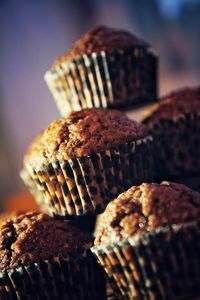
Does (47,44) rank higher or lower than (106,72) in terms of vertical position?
lower

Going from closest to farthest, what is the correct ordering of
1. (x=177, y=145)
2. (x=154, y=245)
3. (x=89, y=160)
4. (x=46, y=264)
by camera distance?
(x=154, y=245) < (x=46, y=264) < (x=89, y=160) < (x=177, y=145)

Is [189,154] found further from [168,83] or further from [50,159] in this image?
[168,83]

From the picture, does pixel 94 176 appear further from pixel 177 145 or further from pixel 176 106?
pixel 176 106

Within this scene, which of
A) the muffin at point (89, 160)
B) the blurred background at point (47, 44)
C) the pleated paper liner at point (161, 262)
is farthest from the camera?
the blurred background at point (47, 44)

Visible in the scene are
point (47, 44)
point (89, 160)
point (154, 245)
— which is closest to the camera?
point (154, 245)

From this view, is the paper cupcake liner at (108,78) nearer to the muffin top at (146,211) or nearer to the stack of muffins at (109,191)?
the stack of muffins at (109,191)

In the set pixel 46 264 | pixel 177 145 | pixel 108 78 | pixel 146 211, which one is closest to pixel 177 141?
pixel 177 145

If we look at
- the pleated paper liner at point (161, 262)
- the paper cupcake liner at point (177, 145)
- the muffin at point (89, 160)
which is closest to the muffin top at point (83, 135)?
the muffin at point (89, 160)
